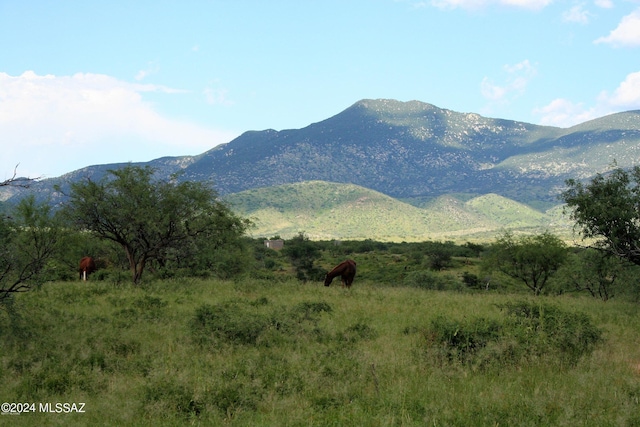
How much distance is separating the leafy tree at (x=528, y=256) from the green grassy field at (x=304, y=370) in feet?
68.7

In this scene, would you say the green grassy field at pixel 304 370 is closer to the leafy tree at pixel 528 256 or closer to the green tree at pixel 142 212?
the green tree at pixel 142 212

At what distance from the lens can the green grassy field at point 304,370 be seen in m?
8.46

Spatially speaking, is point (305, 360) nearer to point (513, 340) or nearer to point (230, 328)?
point (230, 328)

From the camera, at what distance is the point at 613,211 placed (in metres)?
22.5

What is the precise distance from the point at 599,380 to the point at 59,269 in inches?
1567

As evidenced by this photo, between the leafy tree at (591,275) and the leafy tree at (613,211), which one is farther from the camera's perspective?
the leafy tree at (591,275)

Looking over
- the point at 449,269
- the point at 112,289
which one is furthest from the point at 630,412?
the point at 449,269

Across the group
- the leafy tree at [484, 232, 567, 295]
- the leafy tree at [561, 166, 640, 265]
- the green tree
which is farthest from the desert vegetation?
the leafy tree at [484, 232, 567, 295]

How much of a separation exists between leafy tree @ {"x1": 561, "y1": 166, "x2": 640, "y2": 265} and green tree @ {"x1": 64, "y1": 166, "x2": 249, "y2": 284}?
816 inches

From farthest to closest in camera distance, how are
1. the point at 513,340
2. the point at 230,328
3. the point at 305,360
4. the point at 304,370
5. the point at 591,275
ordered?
the point at 591,275 < the point at 230,328 < the point at 513,340 < the point at 305,360 < the point at 304,370

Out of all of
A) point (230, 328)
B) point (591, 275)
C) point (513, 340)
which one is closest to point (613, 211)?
point (513, 340)

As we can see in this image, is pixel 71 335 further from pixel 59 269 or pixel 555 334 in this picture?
pixel 59 269

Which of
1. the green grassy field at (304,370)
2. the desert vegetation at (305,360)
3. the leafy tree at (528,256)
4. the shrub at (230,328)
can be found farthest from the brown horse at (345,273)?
the shrub at (230,328)

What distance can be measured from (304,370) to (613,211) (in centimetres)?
1778
